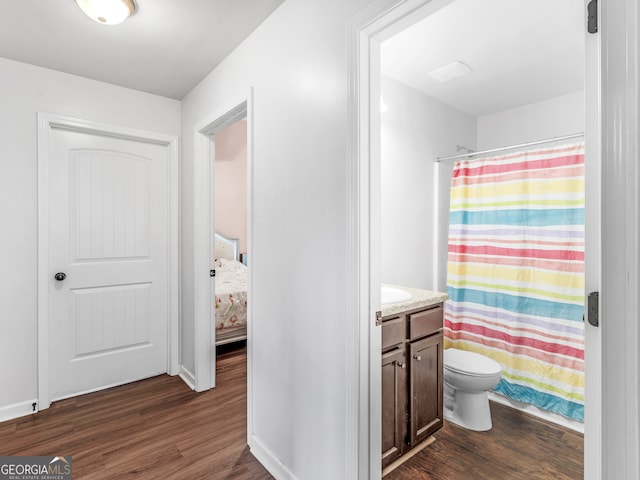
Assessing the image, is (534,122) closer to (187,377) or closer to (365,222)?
(365,222)

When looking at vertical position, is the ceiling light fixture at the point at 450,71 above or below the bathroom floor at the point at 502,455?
above

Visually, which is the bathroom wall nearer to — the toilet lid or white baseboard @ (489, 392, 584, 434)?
the toilet lid

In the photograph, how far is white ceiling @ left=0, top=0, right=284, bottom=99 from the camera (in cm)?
170

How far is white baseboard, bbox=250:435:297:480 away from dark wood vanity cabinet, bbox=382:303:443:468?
50 cm

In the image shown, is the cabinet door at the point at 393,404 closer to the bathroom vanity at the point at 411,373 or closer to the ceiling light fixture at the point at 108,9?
the bathroom vanity at the point at 411,373

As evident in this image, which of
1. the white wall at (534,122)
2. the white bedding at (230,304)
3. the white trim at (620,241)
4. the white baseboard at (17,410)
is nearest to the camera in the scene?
the white trim at (620,241)

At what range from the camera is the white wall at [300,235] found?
4.49 ft

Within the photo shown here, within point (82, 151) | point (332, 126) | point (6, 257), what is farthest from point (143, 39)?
point (6, 257)

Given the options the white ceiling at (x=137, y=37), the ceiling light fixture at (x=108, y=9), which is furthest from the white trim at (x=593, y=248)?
the ceiling light fixture at (x=108, y=9)

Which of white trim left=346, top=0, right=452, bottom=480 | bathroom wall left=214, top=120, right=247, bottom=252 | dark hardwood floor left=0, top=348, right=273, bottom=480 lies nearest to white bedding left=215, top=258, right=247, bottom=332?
dark hardwood floor left=0, top=348, right=273, bottom=480

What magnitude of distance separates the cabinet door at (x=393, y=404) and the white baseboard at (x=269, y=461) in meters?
0.50

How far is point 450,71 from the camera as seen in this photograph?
239 cm

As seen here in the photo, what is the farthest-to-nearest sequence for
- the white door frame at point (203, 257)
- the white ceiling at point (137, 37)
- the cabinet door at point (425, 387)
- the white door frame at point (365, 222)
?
the white door frame at point (203, 257) → the cabinet door at point (425, 387) → the white ceiling at point (137, 37) → the white door frame at point (365, 222)

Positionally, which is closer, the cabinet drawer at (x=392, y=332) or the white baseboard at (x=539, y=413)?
the cabinet drawer at (x=392, y=332)
